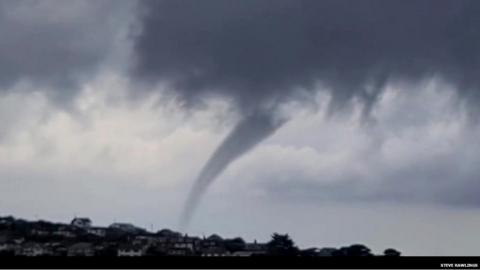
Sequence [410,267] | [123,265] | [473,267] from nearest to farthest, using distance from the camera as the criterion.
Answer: [473,267]
[410,267]
[123,265]

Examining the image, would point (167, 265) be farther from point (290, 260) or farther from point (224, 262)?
point (290, 260)

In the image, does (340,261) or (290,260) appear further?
(290,260)

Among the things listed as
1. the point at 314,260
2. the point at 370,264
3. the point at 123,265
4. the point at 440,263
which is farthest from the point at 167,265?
the point at 440,263

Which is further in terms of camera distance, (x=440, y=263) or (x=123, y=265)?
(x=123, y=265)

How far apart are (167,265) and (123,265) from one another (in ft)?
29.1

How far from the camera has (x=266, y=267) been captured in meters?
173

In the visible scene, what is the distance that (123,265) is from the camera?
549 feet

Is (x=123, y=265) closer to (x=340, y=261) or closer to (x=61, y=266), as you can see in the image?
(x=61, y=266)

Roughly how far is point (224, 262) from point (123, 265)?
17.7 m

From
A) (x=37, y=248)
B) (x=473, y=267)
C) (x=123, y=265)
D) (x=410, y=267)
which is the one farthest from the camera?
(x=37, y=248)

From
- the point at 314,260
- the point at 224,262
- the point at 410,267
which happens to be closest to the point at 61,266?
the point at 224,262

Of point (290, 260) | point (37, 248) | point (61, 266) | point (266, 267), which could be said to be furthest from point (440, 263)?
point (37, 248)

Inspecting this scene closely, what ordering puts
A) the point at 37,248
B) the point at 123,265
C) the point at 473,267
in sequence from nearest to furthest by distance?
the point at 473,267 → the point at 123,265 → the point at 37,248

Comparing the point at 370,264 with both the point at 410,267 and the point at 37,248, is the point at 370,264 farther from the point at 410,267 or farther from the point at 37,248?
the point at 37,248
